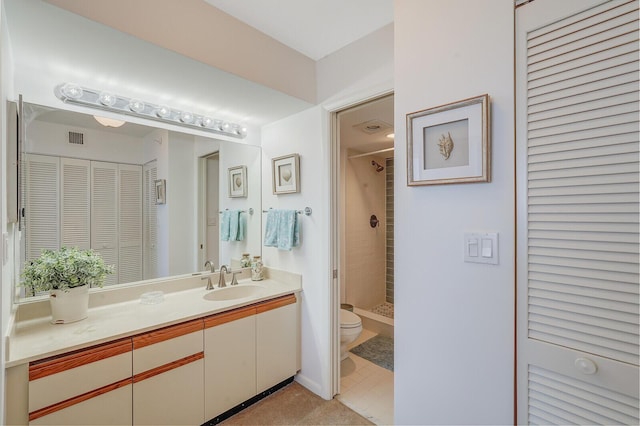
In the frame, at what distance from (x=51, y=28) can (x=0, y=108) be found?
0.52 meters

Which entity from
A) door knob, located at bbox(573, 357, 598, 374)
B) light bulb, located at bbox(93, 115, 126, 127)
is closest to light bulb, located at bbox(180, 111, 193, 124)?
light bulb, located at bbox(93, 115, 126, 127)

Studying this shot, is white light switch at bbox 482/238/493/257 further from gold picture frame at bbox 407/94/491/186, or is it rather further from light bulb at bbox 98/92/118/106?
light bulb at bbox 98/92/118/106

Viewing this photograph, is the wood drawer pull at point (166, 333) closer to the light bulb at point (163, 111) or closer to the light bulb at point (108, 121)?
the light bulb at point (108, 121)

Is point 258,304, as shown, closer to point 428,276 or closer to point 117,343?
point 117,343

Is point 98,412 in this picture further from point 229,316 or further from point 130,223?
point 130,223

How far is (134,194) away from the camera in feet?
6.37

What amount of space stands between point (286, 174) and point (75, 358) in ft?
5.55

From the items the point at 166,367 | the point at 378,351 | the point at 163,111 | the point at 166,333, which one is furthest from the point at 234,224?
the point at 378,351

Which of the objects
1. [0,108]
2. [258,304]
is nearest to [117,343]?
[258,304]

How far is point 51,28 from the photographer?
4.11ft

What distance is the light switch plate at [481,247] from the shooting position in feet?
3.07

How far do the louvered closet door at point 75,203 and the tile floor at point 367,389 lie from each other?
2.08m

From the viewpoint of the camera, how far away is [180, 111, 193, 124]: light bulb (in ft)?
7.05

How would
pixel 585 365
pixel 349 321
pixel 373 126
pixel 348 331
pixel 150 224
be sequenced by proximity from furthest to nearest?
pixel 373 126, pixel 349 321, pixel 348 331, pixel 150 224, pixel 585 365
